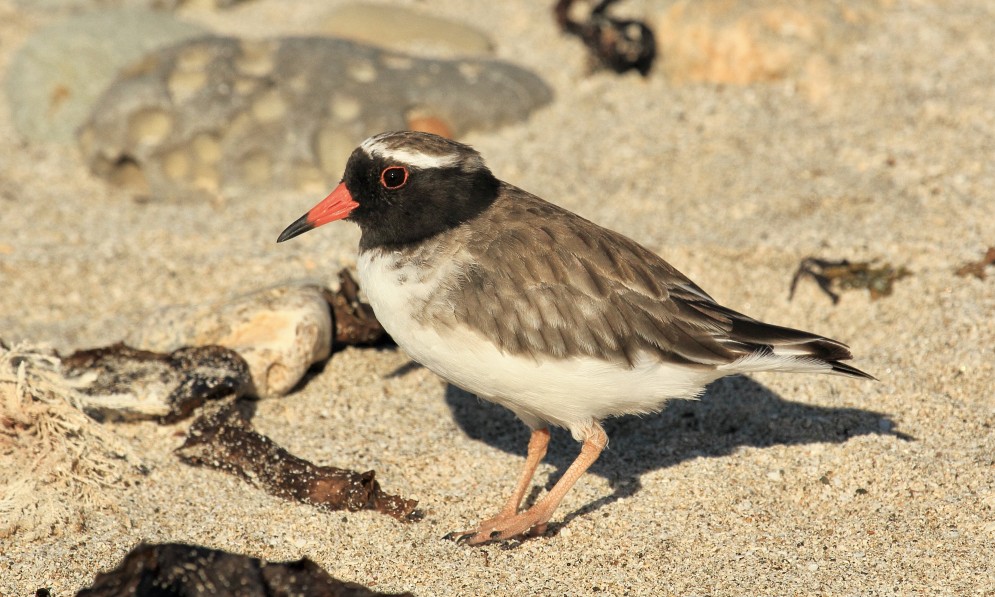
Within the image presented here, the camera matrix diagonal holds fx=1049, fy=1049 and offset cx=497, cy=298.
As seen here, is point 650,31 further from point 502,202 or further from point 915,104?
point 502,202

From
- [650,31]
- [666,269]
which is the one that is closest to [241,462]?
[666,269]

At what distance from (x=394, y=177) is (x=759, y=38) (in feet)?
17.1

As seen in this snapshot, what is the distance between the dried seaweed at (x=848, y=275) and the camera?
23.3 ft

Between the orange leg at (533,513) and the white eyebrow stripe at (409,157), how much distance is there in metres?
1.54

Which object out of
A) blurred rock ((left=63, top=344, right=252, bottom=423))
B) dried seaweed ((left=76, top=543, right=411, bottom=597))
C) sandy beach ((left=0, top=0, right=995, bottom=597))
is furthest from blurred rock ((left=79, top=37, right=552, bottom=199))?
dried seaweed ((left=76, top=543, right=411, bottom=597))

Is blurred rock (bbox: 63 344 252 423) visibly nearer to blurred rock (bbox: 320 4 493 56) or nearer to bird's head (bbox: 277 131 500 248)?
bird's head (bbox: 277 131 500 248)

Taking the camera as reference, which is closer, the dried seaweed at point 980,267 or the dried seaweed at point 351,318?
the dried seaweed at point 351,318

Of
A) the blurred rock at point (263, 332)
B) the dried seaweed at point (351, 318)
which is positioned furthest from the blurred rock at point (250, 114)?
the blurred rock at point (263, 332)

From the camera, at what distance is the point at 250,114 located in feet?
29.2

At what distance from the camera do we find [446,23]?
1089cm

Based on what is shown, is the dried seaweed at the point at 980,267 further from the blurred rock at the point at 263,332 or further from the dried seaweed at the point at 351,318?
the blurred rock at the point at 263,332

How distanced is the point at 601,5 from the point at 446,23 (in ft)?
5.46

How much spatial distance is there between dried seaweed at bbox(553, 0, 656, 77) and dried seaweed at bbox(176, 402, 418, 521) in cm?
550

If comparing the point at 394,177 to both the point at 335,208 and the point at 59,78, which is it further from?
the point at 59,78
